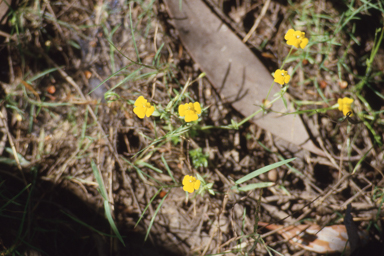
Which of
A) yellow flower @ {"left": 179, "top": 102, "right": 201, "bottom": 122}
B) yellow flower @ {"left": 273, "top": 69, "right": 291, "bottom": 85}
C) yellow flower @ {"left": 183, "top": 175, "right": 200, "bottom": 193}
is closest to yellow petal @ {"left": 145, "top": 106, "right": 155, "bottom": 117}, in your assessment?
yellow flower @ {"left": 179, "top": 102, "right": 201, "bottom": 122}

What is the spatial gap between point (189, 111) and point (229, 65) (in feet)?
3.09

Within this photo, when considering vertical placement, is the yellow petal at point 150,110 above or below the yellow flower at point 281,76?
below

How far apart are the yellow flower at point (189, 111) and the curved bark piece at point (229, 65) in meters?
0.77

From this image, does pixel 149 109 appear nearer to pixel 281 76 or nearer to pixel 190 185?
pixel 190 185

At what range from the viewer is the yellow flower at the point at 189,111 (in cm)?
166

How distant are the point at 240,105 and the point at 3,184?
2.24 meters

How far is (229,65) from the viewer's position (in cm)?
239

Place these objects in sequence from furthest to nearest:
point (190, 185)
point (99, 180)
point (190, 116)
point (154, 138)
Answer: point (154, 138)
point (99, 180)
point (190, 185)
point (190, 116)

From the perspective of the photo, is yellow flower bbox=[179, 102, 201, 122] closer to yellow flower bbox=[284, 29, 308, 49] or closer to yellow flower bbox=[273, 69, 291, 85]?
yellow flower bbox=[273, 69, 291, 85]

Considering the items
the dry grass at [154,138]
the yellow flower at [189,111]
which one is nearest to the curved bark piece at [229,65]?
the dry grass at [154,138]

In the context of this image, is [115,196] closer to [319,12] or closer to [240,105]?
[240,105]

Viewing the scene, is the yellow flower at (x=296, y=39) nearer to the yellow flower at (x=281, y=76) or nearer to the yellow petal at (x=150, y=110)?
the yellow flower at (x=281, y=76)

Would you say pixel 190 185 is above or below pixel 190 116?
below

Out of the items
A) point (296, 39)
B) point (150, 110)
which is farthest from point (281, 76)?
point (150, 110)
